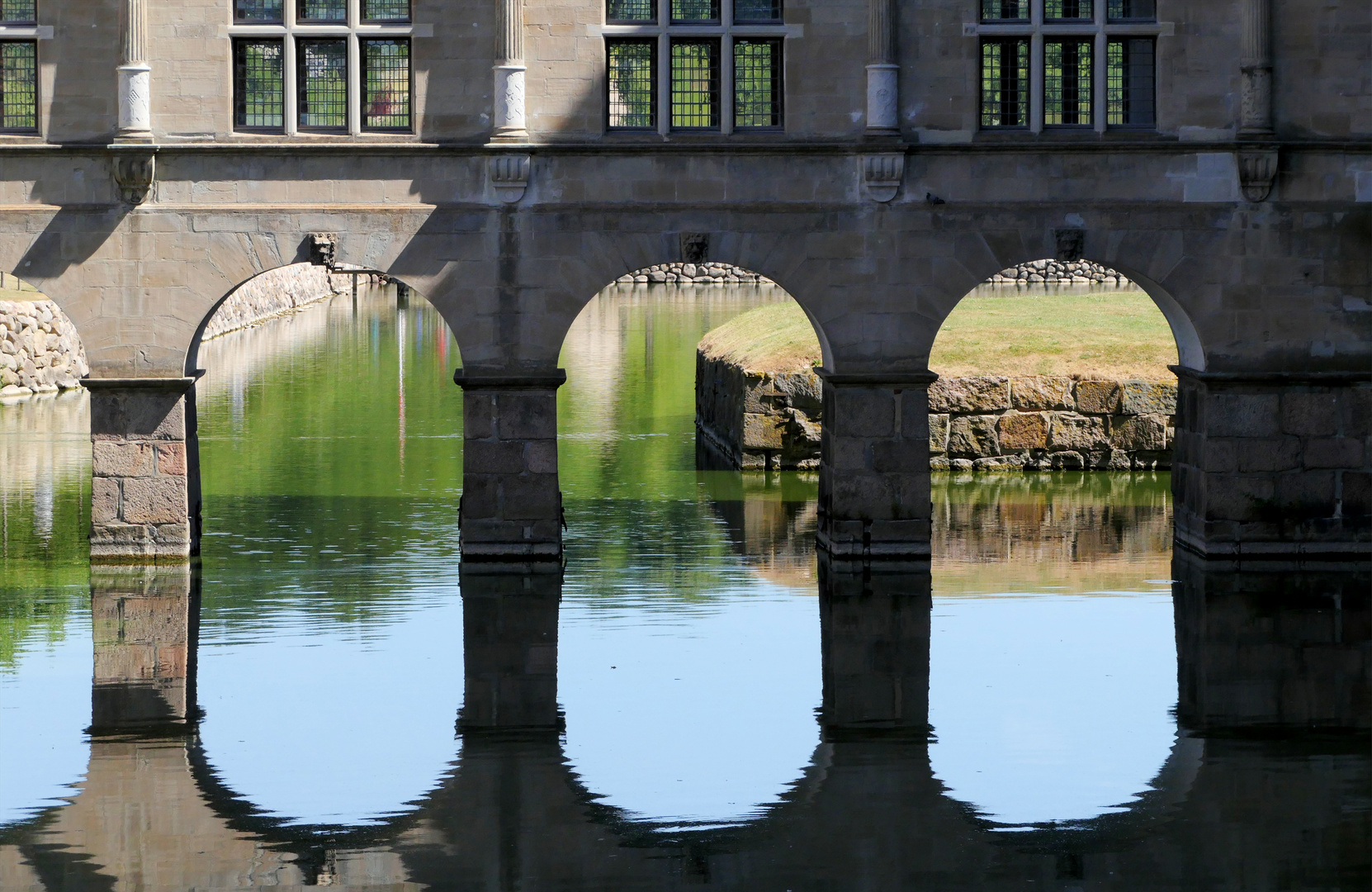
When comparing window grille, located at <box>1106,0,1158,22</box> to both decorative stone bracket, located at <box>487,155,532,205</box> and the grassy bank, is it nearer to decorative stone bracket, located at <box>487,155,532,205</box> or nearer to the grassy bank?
decorative stone bracket, located at <box>487,155,532,205</box>

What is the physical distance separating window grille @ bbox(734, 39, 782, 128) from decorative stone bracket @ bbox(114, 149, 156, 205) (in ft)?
22.3

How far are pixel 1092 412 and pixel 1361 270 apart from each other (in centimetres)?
776

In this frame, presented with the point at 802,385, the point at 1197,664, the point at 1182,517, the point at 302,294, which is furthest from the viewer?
the point at 302,294

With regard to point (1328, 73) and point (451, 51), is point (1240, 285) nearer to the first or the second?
point (1328, 73)

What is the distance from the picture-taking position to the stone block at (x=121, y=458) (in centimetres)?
2312

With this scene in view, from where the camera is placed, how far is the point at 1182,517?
2503 cm

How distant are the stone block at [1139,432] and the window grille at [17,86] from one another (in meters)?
16.5

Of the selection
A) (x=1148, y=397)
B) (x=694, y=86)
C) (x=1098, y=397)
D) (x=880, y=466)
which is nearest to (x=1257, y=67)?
(x=880, y=466)

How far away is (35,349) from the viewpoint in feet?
137

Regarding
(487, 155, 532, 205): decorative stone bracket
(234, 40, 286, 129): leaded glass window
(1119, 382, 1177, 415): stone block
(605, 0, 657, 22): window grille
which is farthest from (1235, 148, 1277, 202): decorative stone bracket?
(234, 40, 286, 129): leaded glass window

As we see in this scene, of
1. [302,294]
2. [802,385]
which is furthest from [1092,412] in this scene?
[302,294]

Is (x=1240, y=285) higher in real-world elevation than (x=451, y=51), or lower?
lower

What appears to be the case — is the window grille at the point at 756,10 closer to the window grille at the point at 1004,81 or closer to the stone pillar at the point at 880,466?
the window grille at the point at 1004,81

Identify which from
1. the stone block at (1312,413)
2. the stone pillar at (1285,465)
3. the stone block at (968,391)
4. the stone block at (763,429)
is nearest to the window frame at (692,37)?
the stone pillar at (1285,465)
